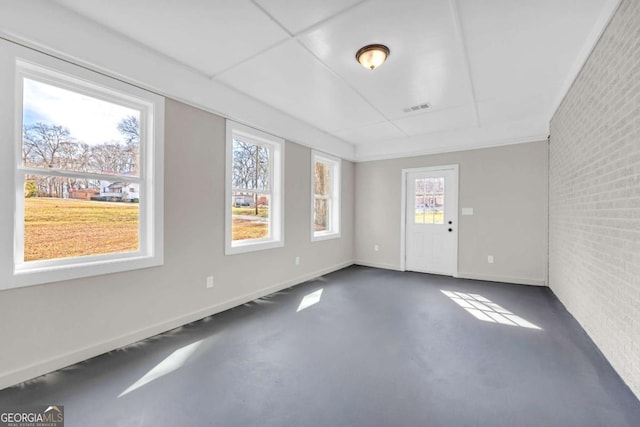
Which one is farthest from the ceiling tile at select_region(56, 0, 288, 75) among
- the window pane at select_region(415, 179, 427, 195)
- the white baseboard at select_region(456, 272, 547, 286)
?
the white baseboard at select_region(456, 272, 547, 286)

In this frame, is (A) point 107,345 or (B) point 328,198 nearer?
(A) point 107,345

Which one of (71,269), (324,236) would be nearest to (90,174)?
(71,269)

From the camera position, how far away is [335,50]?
7.84ft

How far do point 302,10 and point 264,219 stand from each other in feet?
8.59

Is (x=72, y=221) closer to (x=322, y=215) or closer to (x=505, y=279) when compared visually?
(x=322, y=215)

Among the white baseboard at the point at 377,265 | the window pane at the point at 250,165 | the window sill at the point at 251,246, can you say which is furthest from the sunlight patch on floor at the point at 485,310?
the window pane at the point at 250,165

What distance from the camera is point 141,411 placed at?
1600 millimetres

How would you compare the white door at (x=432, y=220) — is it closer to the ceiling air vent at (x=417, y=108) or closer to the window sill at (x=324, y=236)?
the window sill at (x=324, y=236)

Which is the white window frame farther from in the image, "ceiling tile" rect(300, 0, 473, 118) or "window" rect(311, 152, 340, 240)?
"window" rect(311, 152, 340, 240)

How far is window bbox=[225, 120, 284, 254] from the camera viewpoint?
3.31 m

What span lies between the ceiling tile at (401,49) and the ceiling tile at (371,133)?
3.60ft

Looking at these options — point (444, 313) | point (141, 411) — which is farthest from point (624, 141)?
point (141, 411)

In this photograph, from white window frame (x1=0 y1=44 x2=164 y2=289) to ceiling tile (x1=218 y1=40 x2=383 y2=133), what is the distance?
95 cm

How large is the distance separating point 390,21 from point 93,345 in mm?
3426
